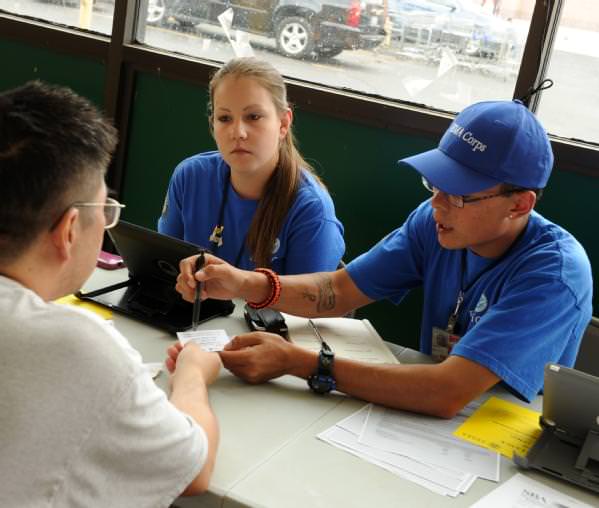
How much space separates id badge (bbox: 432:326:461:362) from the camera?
2086 mm

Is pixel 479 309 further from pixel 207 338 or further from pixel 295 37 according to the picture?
pixel 295 37

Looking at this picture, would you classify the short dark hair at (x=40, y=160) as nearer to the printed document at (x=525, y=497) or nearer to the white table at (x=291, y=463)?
the white table at (x=291, y=463)

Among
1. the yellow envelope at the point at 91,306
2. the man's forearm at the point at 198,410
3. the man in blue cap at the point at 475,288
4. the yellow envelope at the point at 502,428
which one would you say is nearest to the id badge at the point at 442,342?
the man in blue cap at the point at 475,288

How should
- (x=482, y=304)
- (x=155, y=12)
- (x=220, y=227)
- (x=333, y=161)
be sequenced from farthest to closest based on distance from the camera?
1. (x=155, y=12)
2. (x=333, y=161)
3. (x=220, y=227)
4. (x=482, y=304)

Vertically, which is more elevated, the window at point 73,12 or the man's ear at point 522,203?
the window at point 73,12

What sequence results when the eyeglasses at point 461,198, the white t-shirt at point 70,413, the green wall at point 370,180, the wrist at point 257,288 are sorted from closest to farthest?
the white t-shirt at point 70,413
the eyeglasses at point 461,198
the wrist at point 257,288
the green wall at point 370,180

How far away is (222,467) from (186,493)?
0.33ft

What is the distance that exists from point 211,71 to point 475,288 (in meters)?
1.92

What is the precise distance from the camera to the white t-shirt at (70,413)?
1.09m

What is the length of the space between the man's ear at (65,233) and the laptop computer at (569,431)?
0.97m

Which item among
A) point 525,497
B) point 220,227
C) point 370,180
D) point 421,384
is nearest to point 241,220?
point 220,227

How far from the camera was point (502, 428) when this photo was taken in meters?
1.75

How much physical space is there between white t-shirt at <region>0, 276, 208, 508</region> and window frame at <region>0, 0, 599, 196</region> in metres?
2.06

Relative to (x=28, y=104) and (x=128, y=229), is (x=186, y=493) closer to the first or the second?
(x=28, y=104)
